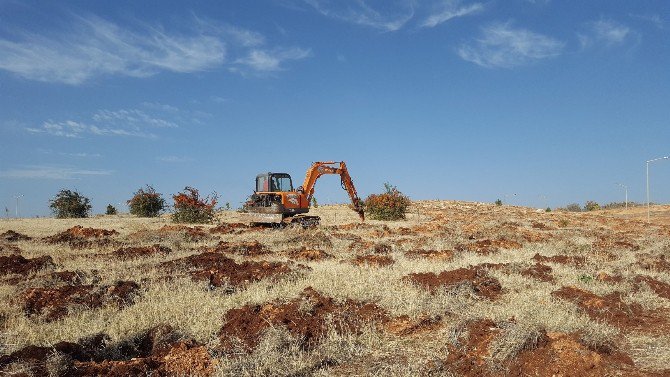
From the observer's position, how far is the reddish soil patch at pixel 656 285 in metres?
9.22

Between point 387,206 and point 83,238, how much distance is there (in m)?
20.2

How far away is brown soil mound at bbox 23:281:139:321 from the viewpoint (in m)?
7.80

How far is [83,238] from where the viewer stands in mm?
17922

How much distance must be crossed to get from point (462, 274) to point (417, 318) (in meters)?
3.46

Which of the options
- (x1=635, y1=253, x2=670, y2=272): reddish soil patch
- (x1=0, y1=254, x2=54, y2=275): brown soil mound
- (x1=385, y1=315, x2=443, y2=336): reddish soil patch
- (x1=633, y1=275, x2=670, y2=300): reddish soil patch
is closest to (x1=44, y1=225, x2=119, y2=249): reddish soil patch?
(x1=0, y1=254, x2=54, y2=275): brown soil mound

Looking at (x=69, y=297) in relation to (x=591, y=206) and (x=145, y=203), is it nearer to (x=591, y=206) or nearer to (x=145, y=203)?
(x=145, y=203)

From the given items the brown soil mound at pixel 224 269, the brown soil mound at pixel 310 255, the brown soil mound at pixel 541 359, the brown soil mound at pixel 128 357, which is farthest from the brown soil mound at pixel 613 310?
the brown soil mound at pixel 310 255

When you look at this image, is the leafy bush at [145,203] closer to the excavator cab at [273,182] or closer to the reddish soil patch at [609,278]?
the excavator cab at [273,182]

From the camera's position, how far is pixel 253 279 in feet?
33.3

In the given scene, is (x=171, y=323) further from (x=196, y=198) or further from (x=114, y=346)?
(x=196, y=198)

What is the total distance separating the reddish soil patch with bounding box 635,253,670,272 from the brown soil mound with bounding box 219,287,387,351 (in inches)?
338

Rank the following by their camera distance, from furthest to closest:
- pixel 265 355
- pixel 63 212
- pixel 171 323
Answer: pixel 63 212 → pixel 171 323 → pixel 265 355

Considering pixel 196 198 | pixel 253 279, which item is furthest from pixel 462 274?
pixel 196 198

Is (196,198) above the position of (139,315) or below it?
above
